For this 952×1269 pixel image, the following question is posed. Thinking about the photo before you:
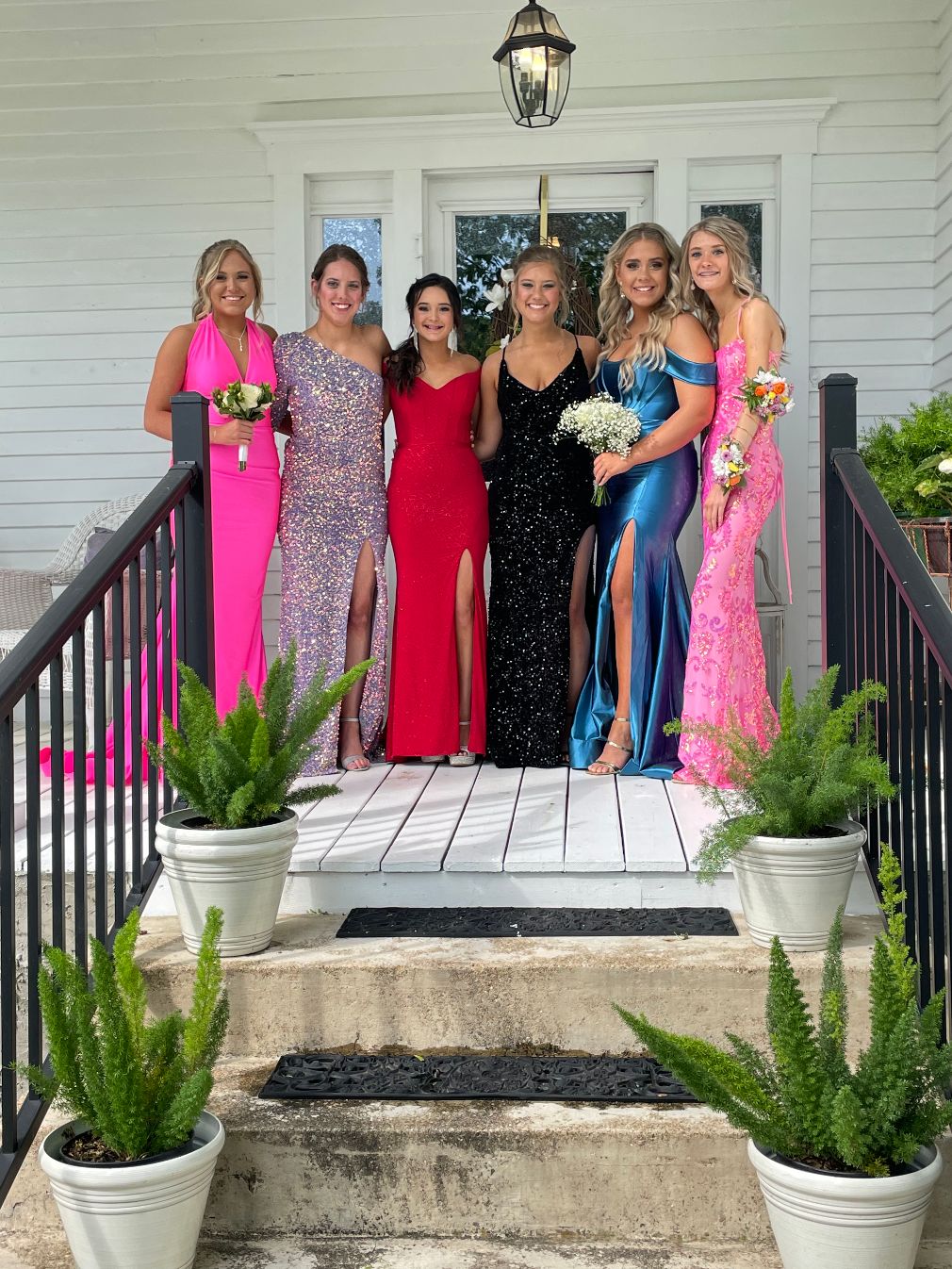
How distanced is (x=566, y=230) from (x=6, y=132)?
7.80ft

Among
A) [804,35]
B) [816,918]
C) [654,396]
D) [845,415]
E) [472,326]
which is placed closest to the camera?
[816,918]

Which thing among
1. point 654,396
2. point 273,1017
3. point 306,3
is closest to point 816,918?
point 273,1017

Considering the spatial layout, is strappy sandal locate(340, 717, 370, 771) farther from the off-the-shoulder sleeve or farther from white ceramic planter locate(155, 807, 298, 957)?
white ceramic planter locate(155, 807, 298, 957)

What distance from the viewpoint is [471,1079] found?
250 centimetres

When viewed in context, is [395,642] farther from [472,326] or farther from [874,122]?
[874,122]

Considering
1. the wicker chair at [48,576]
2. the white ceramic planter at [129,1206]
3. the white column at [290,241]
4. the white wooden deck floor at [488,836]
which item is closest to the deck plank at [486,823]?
the white wooden deck floor at [488,836]

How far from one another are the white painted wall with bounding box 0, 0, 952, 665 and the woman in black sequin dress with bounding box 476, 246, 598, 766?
1.39m

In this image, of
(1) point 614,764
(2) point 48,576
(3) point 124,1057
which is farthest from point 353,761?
(3) point 124,1057

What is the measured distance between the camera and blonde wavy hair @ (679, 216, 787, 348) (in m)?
3.92

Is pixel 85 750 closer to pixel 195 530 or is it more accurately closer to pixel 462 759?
pixel 195 530

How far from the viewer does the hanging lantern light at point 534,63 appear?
4.25 meters

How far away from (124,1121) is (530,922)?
3.54 ft

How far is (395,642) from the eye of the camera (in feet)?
14.5

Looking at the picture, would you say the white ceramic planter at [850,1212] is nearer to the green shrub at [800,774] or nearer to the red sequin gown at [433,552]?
the green shrub at [800,774]
